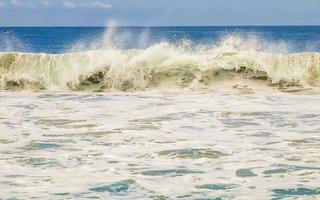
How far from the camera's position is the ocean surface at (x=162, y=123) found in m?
7.81

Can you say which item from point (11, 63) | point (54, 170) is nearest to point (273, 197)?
point (54, 170)

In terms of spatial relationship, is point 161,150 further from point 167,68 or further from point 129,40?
point 129,40

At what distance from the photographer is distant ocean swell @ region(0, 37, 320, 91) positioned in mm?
21297

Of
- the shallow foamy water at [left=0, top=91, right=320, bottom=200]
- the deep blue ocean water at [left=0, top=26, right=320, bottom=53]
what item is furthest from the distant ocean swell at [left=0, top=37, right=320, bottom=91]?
the deep blue ocean water at [left=0, top=26, right=320, bottom=53]

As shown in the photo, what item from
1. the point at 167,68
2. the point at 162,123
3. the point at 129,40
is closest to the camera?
the point at 162,123

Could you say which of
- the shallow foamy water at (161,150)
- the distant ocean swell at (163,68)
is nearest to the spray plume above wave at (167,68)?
the distant ocean swell at (163,68)

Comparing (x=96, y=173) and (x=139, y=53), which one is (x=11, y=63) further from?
(x=96, y=173)

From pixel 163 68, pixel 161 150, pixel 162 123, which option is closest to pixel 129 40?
pixel 163 68

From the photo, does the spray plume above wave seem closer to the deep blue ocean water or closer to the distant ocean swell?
the distant ocean swell

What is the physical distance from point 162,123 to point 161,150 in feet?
9.00

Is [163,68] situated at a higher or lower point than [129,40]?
lower

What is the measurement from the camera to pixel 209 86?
20750 mm

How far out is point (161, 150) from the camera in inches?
388

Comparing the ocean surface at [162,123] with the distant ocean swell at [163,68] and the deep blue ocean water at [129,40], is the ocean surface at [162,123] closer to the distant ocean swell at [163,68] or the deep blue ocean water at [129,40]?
the distant ocean swell at [163,68]
